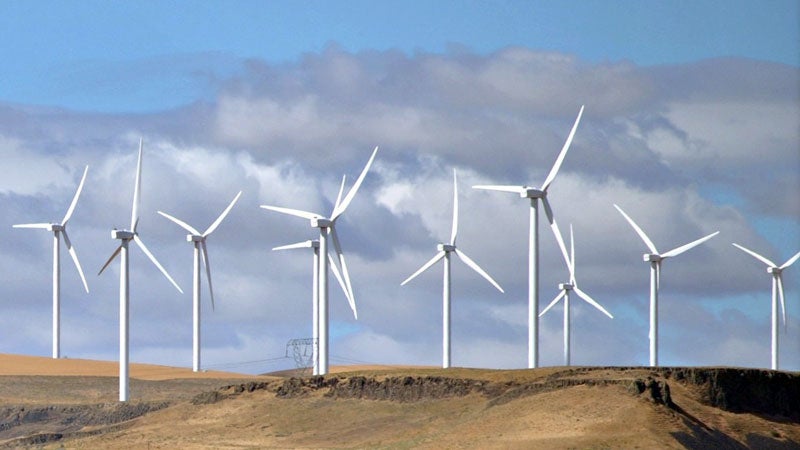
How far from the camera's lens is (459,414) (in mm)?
85750

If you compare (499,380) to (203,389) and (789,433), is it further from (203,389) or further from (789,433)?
(203,389)

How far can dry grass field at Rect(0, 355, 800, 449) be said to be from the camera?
255ft

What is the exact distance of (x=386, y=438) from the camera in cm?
8481

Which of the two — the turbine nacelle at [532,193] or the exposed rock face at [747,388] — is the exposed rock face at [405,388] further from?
the turbine nacelle at [532,193]

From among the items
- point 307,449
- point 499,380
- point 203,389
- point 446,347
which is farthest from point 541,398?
point 203,389

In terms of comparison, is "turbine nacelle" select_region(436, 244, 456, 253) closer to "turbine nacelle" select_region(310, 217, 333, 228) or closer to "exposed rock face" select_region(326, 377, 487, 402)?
"turbine nacelle" select_region(310, 217, 333, 228)

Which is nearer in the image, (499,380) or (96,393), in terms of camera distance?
(499,380)

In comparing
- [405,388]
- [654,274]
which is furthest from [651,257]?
[405,388]

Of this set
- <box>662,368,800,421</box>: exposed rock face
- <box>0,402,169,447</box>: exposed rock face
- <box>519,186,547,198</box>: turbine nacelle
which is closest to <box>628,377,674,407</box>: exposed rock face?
<box>662,368,800,421</box>: exposed rock face

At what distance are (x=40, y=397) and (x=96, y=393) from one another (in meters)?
4.37

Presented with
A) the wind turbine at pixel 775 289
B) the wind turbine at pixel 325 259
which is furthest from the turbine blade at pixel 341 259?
the wind turbine at pixel 775 289

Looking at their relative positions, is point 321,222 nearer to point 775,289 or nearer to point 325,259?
point 325,259

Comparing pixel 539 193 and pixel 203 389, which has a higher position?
pixel 539 193

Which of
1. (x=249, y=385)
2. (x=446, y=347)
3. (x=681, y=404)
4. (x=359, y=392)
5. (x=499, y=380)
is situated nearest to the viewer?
(x=681, y=404)
